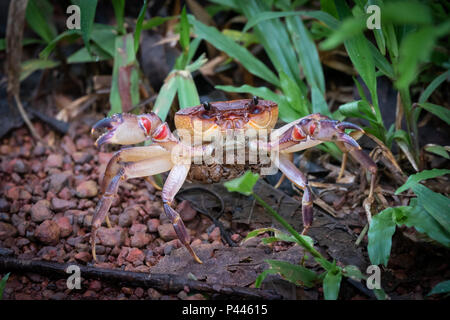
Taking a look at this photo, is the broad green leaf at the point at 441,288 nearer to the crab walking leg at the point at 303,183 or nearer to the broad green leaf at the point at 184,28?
the crab walking leg at the point at 303,183

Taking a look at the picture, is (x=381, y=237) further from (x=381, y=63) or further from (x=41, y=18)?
(x=41, y=18)

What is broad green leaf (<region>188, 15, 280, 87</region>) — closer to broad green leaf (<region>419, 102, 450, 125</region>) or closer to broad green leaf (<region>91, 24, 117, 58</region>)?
broad green leaf (<region>91, 24, 117, 58</region>)

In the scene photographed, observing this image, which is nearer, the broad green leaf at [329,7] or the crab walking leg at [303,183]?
the crab walking leg at [303,183]

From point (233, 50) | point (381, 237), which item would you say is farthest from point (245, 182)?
point (233, 50)

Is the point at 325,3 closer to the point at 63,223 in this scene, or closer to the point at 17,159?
the point at 63,223

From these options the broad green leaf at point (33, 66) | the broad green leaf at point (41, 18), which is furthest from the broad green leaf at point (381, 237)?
the broad green leaf at point (41, 18)

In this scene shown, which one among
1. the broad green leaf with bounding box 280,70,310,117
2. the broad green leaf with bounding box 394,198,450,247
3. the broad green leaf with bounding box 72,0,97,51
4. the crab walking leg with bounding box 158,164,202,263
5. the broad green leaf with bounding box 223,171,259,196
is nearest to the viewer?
the broad green leaf with bounding box 223,171,259,196
